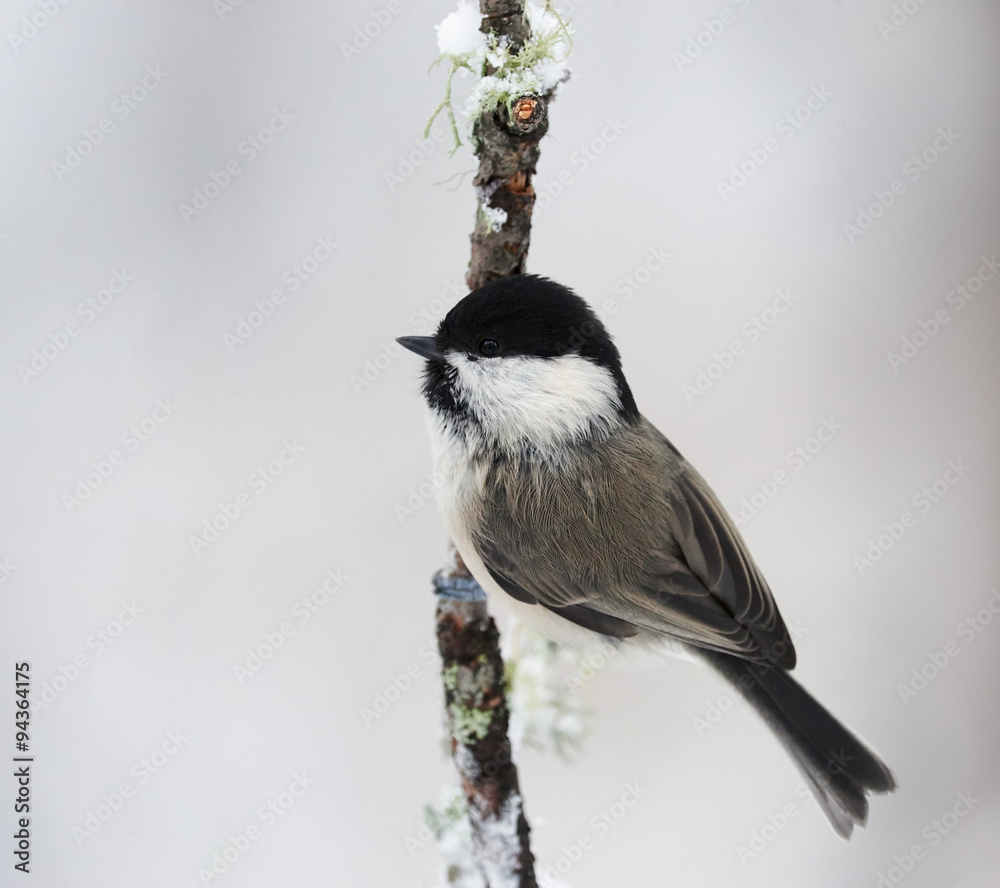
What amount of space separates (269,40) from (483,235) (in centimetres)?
54

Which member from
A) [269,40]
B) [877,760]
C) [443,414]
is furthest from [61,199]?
[877,760]

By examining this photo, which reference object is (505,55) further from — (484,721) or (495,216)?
(484,721)

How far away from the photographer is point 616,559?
1.01 meters

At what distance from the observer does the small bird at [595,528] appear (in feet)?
3.11

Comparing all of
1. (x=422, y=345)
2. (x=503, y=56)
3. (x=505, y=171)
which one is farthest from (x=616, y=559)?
(x=503, y=56)

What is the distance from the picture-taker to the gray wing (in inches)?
39.7

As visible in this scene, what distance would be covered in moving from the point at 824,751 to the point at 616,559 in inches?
→ 16.3

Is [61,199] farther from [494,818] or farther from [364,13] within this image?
[494,818]

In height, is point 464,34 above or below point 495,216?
above

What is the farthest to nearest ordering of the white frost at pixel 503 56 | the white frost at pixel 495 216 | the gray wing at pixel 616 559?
the gray wing at pixel 616 559
the white frost at pixel 495 216
the white frost at pixel 503 56

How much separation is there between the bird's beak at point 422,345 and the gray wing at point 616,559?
7.5 inches

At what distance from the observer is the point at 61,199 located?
1147 millimetres

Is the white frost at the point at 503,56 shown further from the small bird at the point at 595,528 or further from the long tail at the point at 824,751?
the long tail at the point at 824,751

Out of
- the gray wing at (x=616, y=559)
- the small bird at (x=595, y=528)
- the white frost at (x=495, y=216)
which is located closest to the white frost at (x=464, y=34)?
the white frost at (x=495, y=216)
